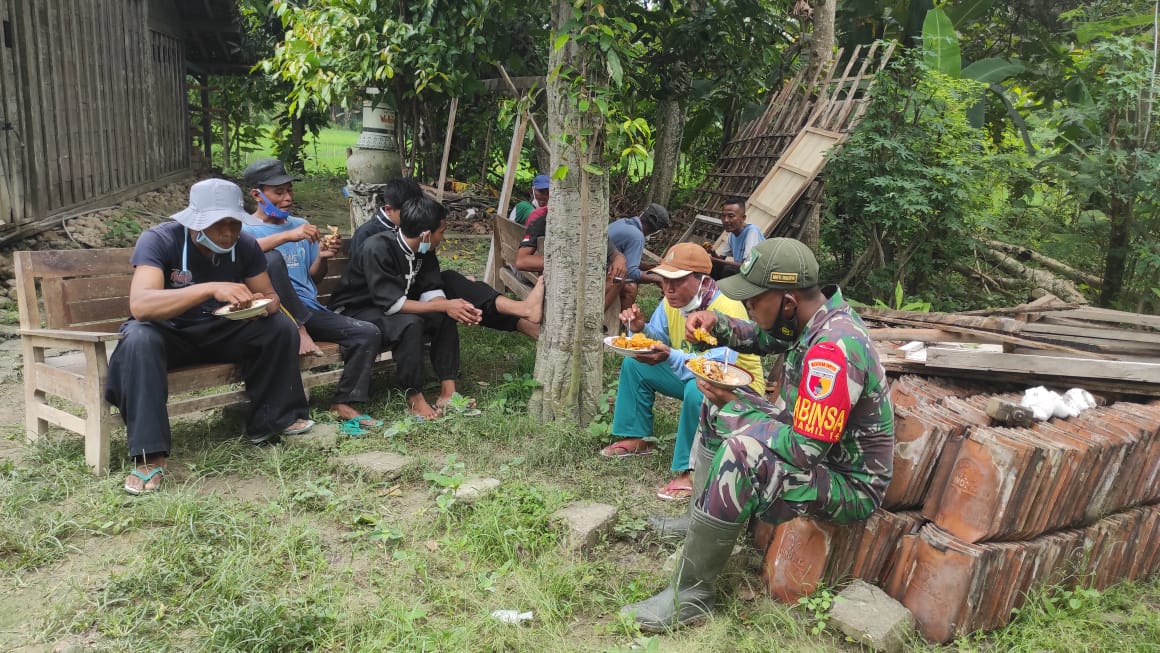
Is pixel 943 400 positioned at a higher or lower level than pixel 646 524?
higher

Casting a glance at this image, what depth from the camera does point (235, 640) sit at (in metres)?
2.63

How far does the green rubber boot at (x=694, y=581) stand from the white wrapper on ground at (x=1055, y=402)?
4.71ft

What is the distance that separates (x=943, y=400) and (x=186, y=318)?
3.79 m

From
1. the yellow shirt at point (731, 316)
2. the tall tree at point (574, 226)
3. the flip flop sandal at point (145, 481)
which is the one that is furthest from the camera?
the tall tree at point (574, 226)

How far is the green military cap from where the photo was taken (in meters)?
2.86

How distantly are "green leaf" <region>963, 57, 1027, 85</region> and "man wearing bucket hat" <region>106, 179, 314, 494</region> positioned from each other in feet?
27.0

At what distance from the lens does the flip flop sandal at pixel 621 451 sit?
4.36 m

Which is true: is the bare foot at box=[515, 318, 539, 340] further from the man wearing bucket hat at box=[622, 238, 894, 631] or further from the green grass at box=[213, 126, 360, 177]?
the green grass at box=[213, 126, 360, 177]

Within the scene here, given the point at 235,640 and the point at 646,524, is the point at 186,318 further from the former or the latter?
the point at 646,524

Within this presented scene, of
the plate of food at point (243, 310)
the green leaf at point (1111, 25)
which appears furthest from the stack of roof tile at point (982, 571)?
the green leaf at point (1111, 25)

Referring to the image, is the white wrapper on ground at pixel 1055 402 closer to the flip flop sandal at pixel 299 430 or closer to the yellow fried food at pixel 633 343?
the yellow fried food at pixel 633 343

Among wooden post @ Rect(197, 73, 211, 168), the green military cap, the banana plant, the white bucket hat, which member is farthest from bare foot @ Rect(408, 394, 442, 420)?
wooden post @ Rect(197, 73, 211, 168)

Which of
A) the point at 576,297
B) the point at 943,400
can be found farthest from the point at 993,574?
the point at 576,297

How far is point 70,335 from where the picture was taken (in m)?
3.82
